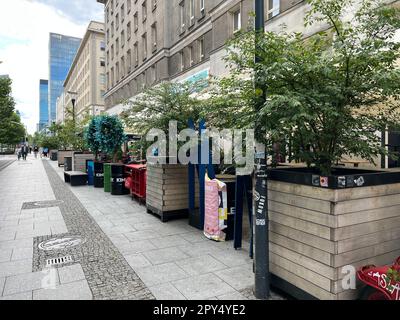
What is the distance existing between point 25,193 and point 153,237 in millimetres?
8415

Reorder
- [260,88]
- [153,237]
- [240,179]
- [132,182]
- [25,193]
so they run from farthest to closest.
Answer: [25,193] < [132,182] < [153,237] < [240,179] < [260,88]

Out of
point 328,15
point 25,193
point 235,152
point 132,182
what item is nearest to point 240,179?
point 235,152

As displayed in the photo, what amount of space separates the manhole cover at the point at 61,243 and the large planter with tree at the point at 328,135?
3770 mm

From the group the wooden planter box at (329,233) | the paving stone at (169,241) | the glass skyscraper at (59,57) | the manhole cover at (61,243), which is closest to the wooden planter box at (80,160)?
the manhole cover at (61,243)

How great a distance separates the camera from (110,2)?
134ft

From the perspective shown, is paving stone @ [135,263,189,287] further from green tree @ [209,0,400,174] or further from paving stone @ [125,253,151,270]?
green tree @ [209,0,400,174]

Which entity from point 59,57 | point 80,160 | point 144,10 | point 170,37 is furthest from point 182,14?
point 59,57

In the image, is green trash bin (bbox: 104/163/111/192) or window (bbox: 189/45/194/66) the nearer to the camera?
green trash bin (bbox: 104/163/111/192)

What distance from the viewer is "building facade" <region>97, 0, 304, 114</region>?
17.0 meters

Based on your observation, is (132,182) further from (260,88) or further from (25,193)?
(260,88)

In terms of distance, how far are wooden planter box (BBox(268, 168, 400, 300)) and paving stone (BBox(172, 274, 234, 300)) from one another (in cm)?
74

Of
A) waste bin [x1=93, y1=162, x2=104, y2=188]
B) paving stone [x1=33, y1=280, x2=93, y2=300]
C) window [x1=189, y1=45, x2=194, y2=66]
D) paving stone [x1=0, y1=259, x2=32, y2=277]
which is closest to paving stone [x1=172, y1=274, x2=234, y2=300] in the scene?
paving stone [x1=33, y1=280, x2=93, y2=300]

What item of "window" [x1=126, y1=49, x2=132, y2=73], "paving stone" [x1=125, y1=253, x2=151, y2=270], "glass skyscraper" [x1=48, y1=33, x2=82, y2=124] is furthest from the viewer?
"glass skyscraper" [x1=48, y1=33, x2=82, y2=124]

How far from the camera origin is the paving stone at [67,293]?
3.71 meters
